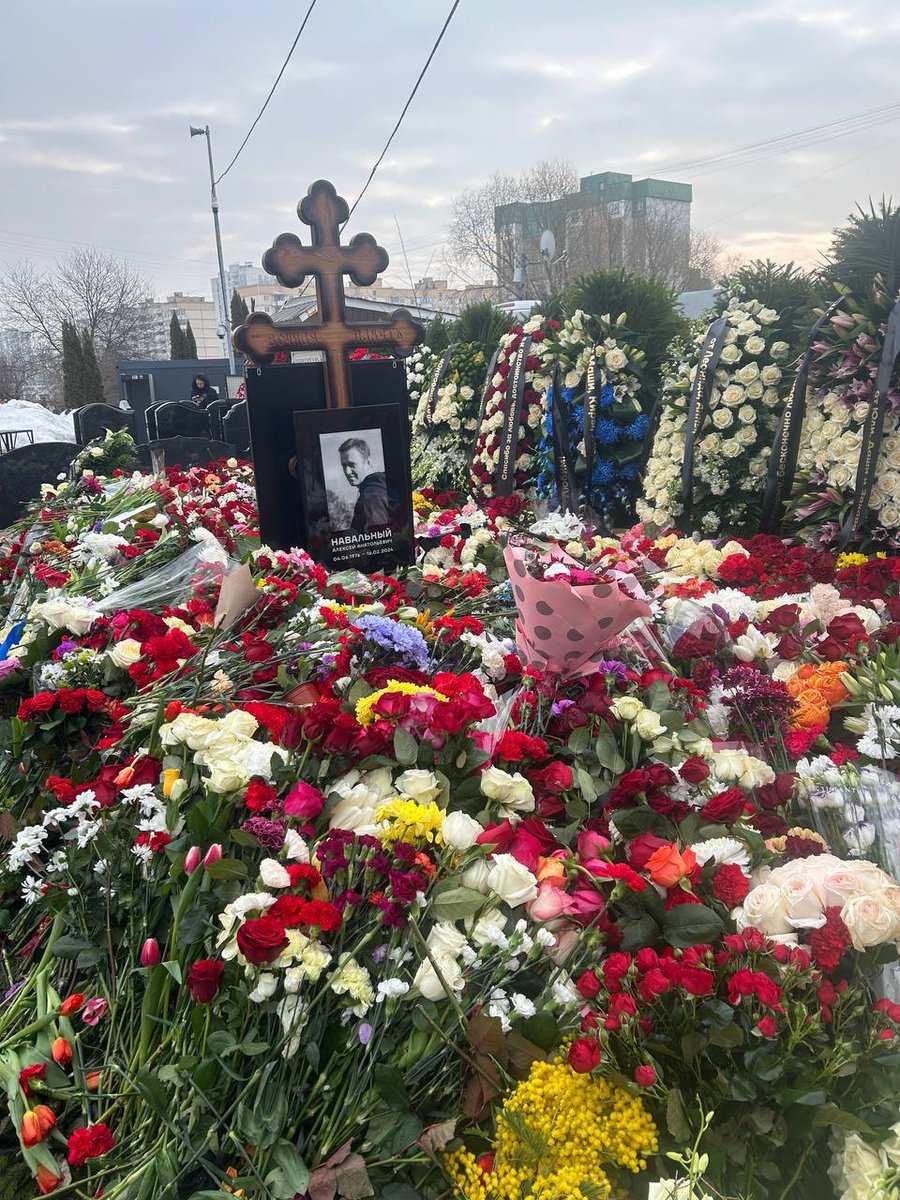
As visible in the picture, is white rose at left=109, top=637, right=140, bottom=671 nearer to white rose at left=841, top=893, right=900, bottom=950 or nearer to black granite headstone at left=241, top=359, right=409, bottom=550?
black granite headstone at left=241, top=359, right=409, bottom=550

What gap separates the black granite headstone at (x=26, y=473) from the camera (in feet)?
24.9

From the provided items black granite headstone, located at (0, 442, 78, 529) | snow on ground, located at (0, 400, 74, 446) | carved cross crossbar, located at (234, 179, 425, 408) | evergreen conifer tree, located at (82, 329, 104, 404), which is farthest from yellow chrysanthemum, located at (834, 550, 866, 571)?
evergreen conifer tree, located at (82, 329, 104, 404)

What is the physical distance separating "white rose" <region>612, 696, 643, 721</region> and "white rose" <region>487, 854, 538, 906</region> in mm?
519

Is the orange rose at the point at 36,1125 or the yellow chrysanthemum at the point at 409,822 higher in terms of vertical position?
the yellow chrysanthemum at the point at 409,822

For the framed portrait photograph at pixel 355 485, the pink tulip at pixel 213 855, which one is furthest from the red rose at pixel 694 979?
the framed portrait photograph at pixel 355 485

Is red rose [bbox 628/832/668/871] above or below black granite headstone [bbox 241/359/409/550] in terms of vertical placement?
below

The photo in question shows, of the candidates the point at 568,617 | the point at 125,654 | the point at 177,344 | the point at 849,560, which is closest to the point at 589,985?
the point at 568,617

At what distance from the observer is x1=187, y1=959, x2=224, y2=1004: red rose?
145 cm

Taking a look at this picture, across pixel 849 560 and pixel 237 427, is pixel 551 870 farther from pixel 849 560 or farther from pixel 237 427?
pixel 237 427

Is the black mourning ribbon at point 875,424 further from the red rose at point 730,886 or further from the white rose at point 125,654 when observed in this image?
the white rose at point 125,654

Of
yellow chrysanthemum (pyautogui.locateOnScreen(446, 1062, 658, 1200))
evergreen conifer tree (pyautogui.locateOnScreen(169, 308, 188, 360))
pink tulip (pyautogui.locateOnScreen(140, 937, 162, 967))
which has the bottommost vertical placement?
yellow chrysanthemum (pyautogui.locateOnScreen(446, 1062, 658, 1200))

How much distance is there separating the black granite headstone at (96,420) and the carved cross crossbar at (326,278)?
11088mm

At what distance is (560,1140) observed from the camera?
1257 mm

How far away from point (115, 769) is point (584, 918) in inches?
46.1
